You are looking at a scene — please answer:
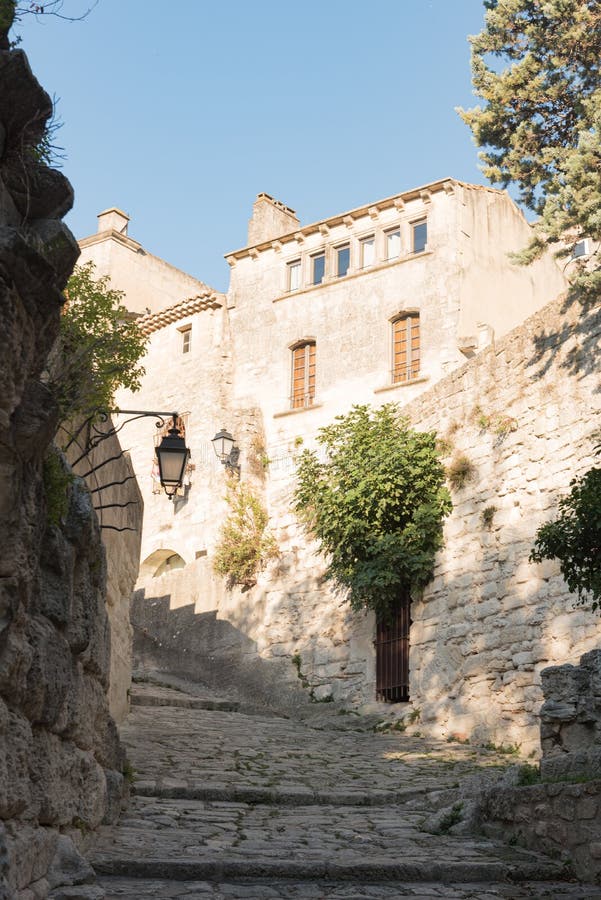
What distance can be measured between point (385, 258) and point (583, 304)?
38.9ft

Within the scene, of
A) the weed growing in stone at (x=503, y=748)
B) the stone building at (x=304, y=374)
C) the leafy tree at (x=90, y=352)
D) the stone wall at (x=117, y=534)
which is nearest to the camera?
the leafy tree at (x=90, y=352)

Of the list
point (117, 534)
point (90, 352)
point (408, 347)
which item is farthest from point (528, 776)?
point (408, 347)

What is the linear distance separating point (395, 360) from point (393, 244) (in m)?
2.88

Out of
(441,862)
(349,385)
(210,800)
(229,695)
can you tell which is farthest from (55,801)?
(349,385)

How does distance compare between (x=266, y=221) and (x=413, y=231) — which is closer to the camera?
(x=413, y=231)

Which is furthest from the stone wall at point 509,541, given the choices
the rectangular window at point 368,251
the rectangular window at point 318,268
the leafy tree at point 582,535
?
the rectangular window at point 318,268

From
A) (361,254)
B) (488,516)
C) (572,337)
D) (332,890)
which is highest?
(361,254)

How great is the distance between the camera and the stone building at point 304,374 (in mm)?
15789

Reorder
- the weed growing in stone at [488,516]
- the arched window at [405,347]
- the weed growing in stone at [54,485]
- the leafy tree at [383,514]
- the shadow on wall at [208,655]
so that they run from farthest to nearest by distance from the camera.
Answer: the arched window at [405,347]
the shadow on wall at [208,655]
the leafy tree at [383,514]
the weed growing in stone at [488,516]
the weed growing in stone at [54,485]

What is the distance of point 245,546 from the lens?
18812mm

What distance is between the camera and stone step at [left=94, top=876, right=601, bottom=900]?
16.5ft

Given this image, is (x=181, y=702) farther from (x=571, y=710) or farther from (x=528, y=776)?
(x=528, y=776)

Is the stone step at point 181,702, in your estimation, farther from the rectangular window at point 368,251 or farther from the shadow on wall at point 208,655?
the rectangular window at point 368,251

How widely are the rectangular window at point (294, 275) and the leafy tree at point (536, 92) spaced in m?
12.0
